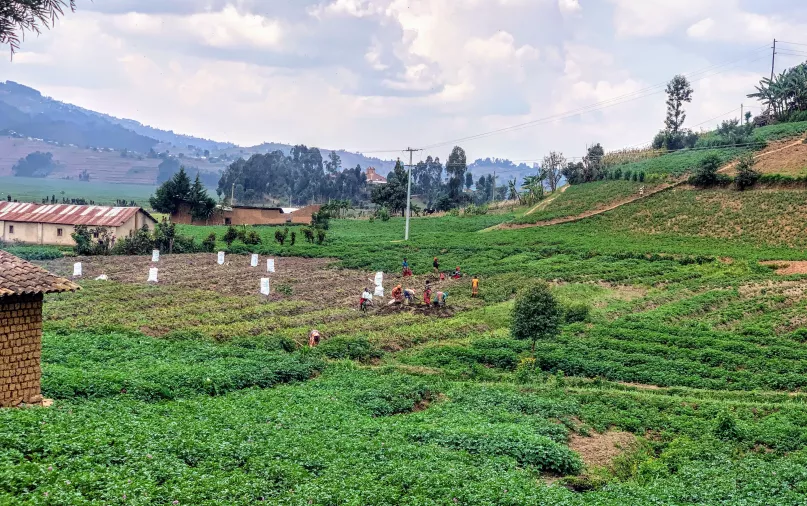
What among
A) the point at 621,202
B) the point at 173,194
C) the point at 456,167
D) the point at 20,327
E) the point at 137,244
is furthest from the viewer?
the point at 456,167

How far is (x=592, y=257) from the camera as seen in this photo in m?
54.0

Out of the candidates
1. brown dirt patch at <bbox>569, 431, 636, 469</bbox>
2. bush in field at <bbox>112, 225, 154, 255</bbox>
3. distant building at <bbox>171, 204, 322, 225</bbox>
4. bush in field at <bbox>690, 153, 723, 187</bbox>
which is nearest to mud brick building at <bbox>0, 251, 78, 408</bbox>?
brown dirt patch at <bbox>569, 431, 636, 469</bbox>

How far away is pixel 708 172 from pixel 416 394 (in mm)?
58927

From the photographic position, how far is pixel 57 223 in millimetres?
60906

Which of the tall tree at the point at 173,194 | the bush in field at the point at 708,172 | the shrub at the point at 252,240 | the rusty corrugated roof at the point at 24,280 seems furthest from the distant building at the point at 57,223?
the bush in field at the point at 708,172

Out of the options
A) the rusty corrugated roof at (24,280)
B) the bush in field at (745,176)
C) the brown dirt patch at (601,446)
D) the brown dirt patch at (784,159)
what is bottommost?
the brown dirt patch at (601,446)

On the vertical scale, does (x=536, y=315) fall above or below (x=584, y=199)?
below

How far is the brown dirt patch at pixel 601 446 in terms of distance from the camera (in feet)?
59.7

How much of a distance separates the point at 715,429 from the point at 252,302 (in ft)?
79.0

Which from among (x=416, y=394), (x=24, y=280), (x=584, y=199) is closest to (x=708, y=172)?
(x=584, y=199)

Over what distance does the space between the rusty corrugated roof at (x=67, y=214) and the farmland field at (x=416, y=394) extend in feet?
43.8

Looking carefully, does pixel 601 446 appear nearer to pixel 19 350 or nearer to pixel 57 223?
pixel 19 350

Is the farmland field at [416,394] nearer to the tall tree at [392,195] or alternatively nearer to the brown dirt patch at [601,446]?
the brown dirt patch at [601,446]

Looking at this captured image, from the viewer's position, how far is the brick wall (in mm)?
17406
